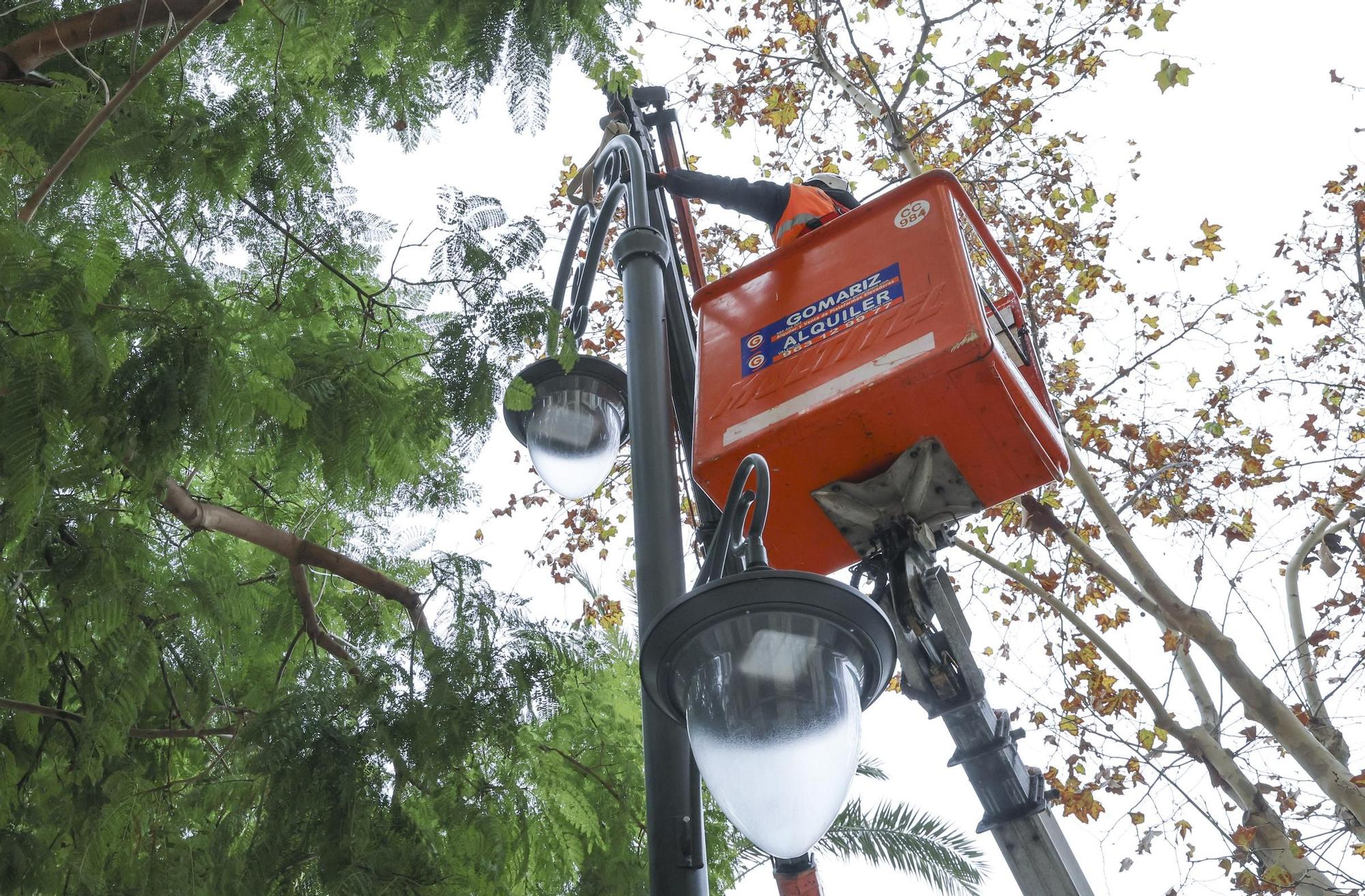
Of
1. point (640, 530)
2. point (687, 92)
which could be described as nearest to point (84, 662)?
point (640, 530)

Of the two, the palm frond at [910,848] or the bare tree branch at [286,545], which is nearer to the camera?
the bare tree branch at [286,545]

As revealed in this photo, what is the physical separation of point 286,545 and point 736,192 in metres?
2.22

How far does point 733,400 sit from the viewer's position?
129 inches

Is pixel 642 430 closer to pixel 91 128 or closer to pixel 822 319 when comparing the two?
pixel 822 319

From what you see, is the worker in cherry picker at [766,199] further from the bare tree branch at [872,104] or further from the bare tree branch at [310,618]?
the bare tree branch at [872,104]

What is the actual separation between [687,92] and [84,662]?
9.11m

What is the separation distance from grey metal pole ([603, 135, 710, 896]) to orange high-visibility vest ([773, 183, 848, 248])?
25.4 inches

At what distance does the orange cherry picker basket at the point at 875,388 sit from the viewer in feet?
9.52

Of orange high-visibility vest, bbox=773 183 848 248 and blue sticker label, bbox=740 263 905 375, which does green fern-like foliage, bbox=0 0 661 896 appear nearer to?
blue sticker label, bbox=740 263 905 375

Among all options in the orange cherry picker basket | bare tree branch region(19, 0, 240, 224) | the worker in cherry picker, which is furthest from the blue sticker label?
bare tree branch region(19, 0, 240, 224)

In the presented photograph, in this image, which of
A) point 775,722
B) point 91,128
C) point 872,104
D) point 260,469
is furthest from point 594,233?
point 872,104

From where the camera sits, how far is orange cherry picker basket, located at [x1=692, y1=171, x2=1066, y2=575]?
2.90 meters

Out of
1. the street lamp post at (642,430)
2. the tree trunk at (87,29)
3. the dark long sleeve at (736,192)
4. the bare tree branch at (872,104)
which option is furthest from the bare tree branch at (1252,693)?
the tree trunk at (87,29)

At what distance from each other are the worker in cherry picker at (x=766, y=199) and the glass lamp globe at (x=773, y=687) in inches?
72.0
